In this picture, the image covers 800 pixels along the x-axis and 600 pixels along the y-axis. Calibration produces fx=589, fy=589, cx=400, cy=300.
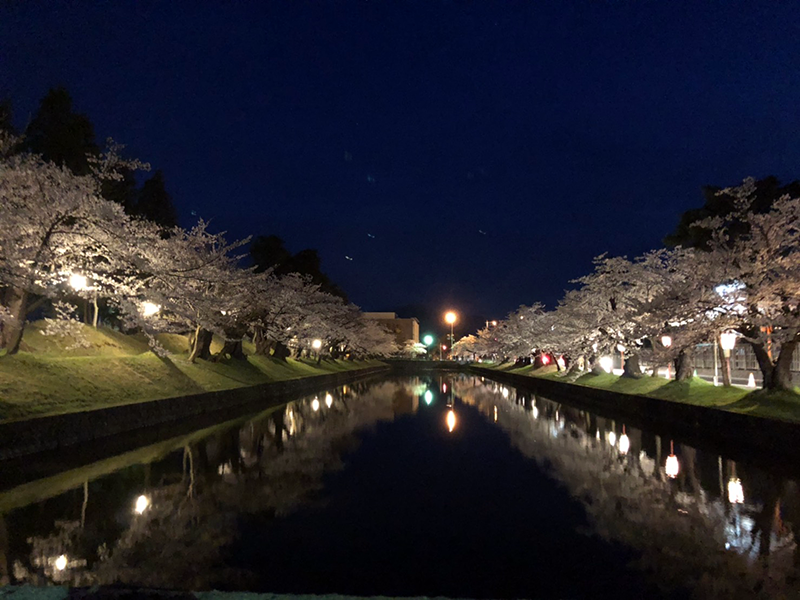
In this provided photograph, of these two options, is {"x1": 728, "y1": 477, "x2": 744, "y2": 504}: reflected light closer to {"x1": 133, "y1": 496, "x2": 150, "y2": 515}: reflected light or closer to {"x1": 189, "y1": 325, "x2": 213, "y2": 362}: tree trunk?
{"x1": 133, "y1": 496, "x2": 150, "y2": 515}: reflected light

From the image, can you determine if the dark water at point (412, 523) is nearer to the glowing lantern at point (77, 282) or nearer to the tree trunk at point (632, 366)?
the glowing lantern at point (77, 282)

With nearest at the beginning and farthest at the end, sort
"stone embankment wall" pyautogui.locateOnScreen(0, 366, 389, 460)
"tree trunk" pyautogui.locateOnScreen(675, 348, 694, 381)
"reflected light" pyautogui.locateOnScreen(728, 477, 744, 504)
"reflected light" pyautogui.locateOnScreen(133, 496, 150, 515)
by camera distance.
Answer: "reflected light" pyautogui.locateOnScreen(133, 496, 150, 515)
"reflected light" pyautogui.locateOnScreen(728, 477, 744, 504)
"stone embankment wall" pyautogui.locateOnScreen(0, 366, 389, 460)
"tree trunk" pyautogui.locateOnScreen(675, 348, 694, 381)

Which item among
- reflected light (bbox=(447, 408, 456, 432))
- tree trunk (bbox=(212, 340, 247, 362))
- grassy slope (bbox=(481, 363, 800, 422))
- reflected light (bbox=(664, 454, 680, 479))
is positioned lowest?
reflected light (bbox=(664, 454, 680, 479))

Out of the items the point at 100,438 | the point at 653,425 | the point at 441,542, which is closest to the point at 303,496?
the point at 441,542

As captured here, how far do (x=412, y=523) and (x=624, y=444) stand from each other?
8778mm

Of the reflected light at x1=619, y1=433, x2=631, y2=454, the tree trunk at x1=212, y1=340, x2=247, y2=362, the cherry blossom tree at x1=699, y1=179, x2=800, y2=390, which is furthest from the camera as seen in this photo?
the tree trunk at x1=212, y1=340, x2=247, y2=362

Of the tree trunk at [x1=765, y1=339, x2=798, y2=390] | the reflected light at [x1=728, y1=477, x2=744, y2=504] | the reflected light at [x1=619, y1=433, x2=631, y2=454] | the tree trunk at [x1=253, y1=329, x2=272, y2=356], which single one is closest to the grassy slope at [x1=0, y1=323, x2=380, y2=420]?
the tree trunk at [x1=253, y1=329, x2=272, y2=356]

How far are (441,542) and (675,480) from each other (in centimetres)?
523

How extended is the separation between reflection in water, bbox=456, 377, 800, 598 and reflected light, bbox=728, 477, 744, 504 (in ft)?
0.05

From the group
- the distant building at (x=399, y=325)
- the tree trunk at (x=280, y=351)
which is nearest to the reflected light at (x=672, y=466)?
the tree trunk at (x=280, y=351)

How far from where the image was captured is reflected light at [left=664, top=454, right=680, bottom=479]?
10.1 m

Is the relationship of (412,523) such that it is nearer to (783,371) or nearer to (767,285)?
(767,285)

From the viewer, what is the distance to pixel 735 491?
8758 mm

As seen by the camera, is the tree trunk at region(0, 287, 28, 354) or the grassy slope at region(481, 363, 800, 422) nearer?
the grassy slope at region(481, 363, 800, 422)
